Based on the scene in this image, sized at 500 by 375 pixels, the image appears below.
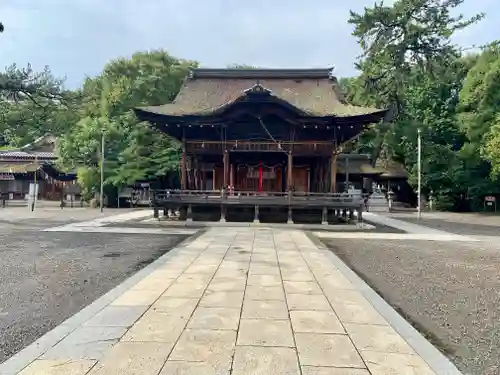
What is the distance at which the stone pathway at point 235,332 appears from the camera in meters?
3.38

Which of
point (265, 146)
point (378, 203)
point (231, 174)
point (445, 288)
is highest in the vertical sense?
point (265, 146)

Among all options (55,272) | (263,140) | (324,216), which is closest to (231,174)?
(263,140)

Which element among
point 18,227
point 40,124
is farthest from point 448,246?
point 40,124

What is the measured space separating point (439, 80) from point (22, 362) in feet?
115

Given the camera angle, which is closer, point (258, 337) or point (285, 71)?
point (258, 337)

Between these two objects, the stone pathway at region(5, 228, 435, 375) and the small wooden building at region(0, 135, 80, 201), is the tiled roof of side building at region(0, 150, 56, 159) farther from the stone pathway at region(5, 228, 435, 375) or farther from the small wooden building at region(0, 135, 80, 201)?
the stone pathway at region(5, 228, 435, 375)

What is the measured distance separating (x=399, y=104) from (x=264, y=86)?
14800 millimetres

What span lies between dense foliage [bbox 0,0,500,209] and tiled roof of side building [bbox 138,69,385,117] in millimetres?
5852

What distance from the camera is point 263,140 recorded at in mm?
19281

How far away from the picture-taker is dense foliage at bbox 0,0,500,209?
27750 mm

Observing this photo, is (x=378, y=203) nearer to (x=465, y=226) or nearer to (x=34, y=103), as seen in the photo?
(x=465, y=226)

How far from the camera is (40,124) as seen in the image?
61.0ft

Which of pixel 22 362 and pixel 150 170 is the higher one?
pixel 150 170

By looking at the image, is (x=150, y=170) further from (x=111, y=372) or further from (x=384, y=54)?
(x=111, y=372)
